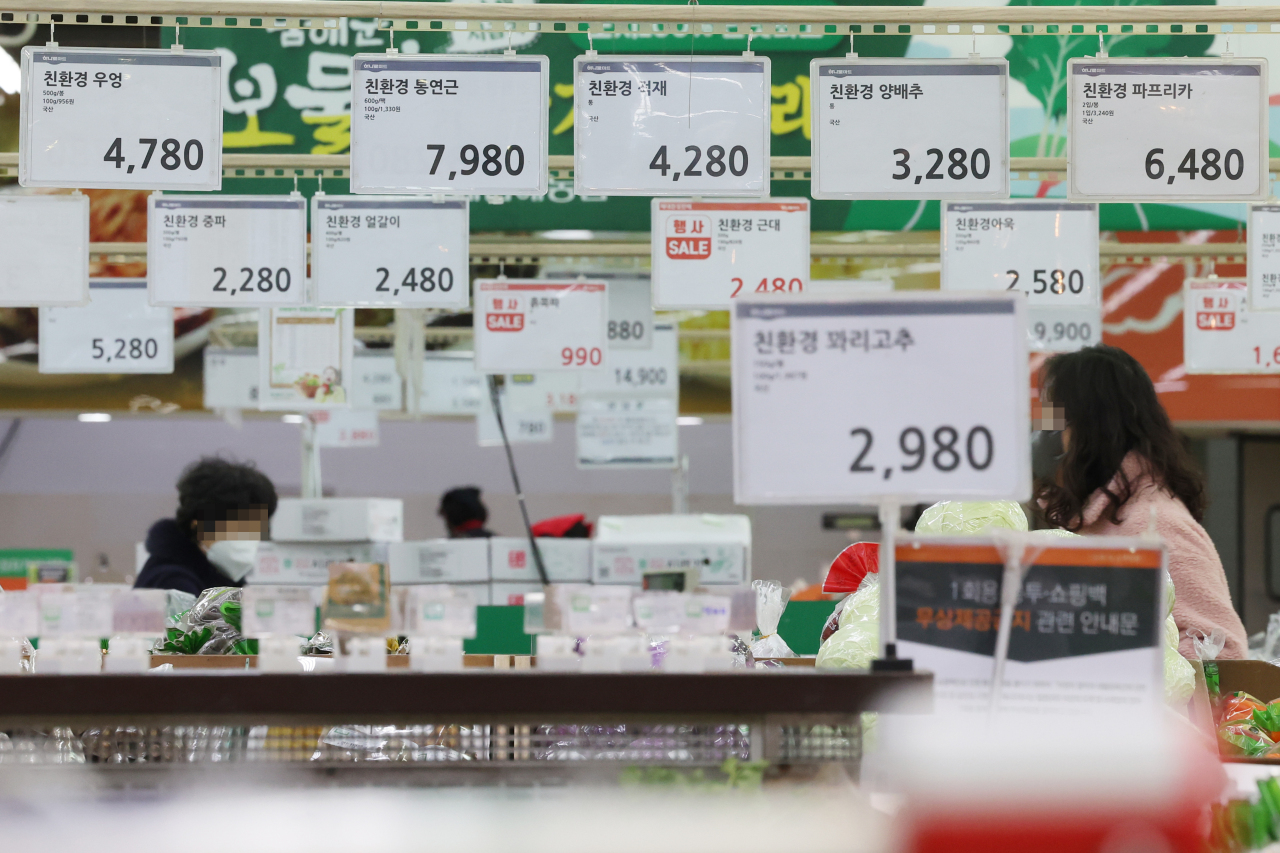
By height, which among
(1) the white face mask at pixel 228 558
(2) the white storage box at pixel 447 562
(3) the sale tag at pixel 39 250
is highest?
(3) the sale tag at pixel 39 250

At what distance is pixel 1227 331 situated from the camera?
5.87 metres

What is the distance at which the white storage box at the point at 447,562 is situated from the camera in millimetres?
6539

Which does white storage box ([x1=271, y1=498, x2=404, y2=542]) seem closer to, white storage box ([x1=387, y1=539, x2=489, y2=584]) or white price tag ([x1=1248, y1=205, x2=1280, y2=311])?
white storage box ([x1=387, y1=539, x2=489, y2=584])

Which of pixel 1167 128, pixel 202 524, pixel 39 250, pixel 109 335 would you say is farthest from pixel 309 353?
pixel 1167 128

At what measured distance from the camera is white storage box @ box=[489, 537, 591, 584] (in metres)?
6.52

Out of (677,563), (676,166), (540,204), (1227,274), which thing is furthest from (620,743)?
(1227,274)

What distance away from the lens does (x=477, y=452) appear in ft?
34.2

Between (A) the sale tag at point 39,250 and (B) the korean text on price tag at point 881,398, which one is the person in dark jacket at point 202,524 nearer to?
(A) the sale tag at point 39,250

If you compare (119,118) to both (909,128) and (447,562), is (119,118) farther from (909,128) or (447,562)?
(447,562)

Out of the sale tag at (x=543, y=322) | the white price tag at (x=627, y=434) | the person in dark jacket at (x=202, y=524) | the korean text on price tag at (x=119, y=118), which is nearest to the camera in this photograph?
the korean text on price tag at (x=119, y=118)

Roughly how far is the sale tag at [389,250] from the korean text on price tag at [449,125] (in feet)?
2.43

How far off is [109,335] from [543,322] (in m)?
2.09

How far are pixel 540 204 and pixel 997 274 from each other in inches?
76.3

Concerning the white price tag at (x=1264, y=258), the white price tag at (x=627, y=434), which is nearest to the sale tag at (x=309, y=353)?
the white price tag at (x=627, y=434)
